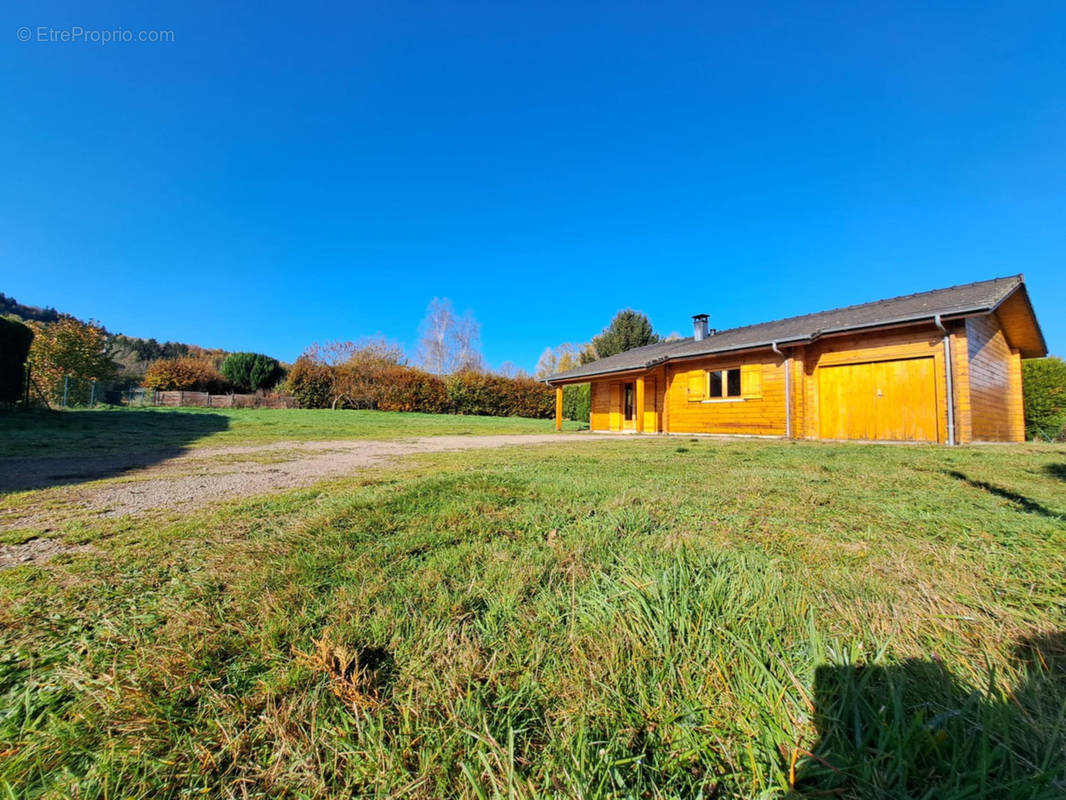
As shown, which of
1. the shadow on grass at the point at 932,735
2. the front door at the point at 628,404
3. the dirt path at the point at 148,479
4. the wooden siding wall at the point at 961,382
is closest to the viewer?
A: the shadow on grass at the point at 932,735

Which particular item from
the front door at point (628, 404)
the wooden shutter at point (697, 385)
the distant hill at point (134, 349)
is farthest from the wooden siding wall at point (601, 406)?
the distant hill at point (134, 349)

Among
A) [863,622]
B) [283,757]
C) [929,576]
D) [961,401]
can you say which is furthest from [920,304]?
[283,757]

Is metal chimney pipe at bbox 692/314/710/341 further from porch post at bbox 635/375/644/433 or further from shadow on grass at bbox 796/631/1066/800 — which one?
shadow on grass at bbox 796/631/1066/800

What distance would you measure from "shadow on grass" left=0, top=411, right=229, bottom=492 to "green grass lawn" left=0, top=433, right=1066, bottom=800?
3.50 m

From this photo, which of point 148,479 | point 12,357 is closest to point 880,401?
point 148,479

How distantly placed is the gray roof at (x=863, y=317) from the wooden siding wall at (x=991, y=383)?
0.64 metres

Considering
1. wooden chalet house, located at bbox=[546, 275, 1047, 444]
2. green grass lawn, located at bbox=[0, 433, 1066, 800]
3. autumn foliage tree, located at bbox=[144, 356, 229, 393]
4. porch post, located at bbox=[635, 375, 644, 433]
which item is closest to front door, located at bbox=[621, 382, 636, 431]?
porch post, located at bbox=[635, 375, 644, 433]

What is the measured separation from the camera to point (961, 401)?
824 cm

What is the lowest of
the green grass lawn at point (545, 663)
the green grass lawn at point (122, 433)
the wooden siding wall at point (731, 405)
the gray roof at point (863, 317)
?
the green grass lawn at point (545, 663)

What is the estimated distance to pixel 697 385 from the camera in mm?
12828

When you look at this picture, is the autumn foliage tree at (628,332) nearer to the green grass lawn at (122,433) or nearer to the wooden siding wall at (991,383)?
the wooden siding wall at (991,383)

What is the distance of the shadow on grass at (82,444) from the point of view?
171 inches


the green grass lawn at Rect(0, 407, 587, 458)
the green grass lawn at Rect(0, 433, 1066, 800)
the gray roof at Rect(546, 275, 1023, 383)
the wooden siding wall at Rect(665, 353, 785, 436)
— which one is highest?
the gray roof at Rect(546, 275, 1023, 383)

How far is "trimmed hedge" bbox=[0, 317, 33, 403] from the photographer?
10656mm
